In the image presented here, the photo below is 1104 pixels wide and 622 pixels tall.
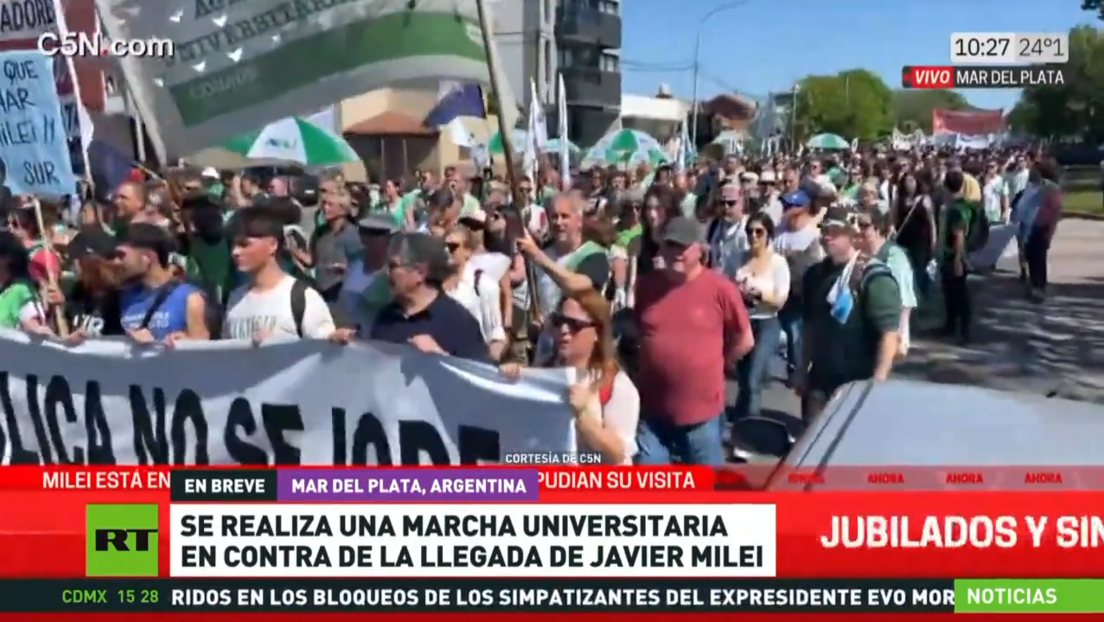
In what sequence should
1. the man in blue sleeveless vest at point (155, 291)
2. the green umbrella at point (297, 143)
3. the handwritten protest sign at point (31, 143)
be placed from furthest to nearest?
the handwritten protest sign at point (31, 143)
the man in blue sleeveless vest at point (155, 291)
the green umbrella at point (297, 143)

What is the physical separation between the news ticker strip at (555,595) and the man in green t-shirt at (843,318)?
A: 46 centimetres

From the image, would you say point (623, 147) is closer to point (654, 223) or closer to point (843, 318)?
point (654, 223)

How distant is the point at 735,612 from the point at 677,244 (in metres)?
0.99

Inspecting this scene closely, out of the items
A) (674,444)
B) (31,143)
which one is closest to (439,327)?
(674,444)

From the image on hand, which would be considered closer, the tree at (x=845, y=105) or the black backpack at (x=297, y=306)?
the tree at (x=845, y=105)

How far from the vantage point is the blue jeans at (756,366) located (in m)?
3.84

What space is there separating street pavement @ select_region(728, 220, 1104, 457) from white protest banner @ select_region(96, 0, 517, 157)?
1267 mm

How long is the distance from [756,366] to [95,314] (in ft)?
6.47

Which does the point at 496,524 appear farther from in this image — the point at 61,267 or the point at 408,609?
the point at 61,267

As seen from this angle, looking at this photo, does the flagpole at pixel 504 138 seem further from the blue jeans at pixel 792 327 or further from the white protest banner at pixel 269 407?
the blue jeans at pixel 792 327

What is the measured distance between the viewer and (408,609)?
3555mm

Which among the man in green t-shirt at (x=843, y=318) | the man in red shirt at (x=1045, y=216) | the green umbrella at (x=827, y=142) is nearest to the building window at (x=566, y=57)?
the green umbrella at (x=827, y=142)

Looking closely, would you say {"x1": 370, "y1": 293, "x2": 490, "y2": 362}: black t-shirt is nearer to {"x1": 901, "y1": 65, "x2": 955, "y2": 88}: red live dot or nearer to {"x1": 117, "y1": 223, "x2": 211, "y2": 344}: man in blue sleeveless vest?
{"x1": 117, "y1": 223, "x2": 211, "y2": 344}: man in blue sleeveless vest

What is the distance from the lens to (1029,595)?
11.4ft
